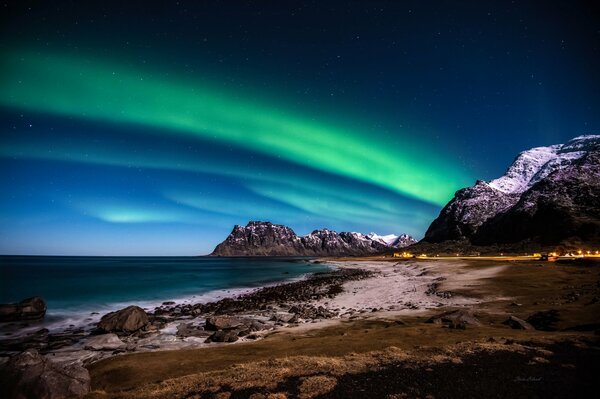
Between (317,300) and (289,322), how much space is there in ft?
41.0

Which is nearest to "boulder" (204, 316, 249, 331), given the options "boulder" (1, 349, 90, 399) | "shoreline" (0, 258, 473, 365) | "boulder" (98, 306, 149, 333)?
"shoreline" (0, 258, 473, 365)

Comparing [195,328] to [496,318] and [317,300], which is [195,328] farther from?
[496,318]

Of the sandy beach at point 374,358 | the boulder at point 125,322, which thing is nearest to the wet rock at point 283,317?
the sandy beach at point 374,358

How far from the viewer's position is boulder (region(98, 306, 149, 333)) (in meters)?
22.2

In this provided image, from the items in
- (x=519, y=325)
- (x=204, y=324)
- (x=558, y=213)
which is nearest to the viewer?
(x=519, y=325)

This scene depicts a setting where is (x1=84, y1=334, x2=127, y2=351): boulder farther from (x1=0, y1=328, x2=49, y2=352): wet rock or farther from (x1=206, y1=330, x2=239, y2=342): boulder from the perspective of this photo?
(x1=206, y1=330, x2=239, y2=342): boulder

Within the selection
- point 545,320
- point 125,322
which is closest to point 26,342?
point 125,322

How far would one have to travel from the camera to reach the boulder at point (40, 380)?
9719mm

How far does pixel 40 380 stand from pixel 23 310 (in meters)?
26.8

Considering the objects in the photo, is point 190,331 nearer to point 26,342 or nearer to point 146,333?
point 146,333

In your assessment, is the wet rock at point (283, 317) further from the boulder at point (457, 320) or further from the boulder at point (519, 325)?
the boulder at point (519, 325)

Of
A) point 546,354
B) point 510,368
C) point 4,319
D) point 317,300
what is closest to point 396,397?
point 510,368

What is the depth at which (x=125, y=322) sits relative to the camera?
22.4 meters

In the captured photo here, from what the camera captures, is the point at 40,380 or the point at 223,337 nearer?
the point at 40,380
